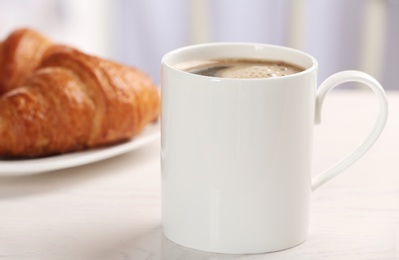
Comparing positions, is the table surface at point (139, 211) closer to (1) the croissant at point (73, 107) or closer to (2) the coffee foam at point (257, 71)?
(1) the croissant at point (73, 107)

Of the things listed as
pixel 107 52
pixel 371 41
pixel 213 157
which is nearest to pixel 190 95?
pixel 213 157

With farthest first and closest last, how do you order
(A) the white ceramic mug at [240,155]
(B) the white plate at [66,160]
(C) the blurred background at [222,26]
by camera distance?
(C) the blurred background at [222,26] → (B) the white plate at [66,160] → (A) the white ceramic mug at [240,155]

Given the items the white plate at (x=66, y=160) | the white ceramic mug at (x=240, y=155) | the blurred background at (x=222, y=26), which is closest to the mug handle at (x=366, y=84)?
the white ceramic mug at (x=240, y=155)

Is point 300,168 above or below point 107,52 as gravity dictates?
above

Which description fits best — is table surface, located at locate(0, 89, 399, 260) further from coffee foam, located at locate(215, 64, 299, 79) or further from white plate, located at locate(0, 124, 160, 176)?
coffee foam, located at locate(215, 64, 299, 79)

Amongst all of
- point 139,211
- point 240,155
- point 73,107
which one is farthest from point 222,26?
point 240,155

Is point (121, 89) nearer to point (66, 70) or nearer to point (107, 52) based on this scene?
point (66, 70)
